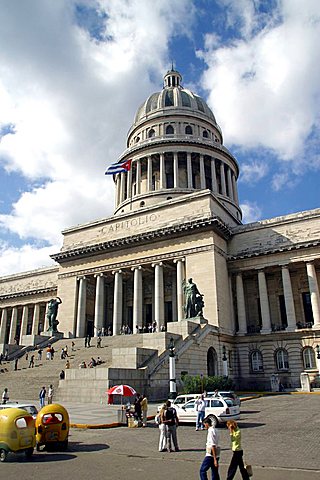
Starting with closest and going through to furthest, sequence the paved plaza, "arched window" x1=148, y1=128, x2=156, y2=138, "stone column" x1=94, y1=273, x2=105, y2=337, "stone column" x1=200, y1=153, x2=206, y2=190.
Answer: the paved plaza
"stone column" x1=94, y1=273, x2=105, y2=337
"stone column" x1=200, y1=153, x2=206, y2=190
"arched window" x1=148, y1=128, x2=156, y2=138

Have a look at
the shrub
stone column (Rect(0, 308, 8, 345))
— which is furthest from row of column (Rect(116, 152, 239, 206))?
the shrub

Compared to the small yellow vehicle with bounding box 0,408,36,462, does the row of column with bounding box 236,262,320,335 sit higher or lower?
higher

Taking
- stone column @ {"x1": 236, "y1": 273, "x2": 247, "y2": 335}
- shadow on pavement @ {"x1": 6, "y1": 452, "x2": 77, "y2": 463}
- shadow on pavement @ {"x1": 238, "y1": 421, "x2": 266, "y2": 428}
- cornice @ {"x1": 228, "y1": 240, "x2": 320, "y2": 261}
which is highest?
cornice @ {"x1": 228, "y1": 240, "x2": 320, "y2": 261}

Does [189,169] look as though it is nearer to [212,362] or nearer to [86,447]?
[212,362]

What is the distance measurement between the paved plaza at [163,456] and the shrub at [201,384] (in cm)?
943

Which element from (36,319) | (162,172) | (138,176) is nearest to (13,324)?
(36,319)

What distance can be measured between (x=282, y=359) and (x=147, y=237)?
62.8ft

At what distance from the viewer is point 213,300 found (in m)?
40.7

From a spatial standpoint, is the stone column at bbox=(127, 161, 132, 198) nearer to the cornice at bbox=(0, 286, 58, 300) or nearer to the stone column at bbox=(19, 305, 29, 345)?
the cornice at bbox=(0, 286, 58, 300)

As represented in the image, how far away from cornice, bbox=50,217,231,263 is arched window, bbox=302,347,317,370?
14.7 metres

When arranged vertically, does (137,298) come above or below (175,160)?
below

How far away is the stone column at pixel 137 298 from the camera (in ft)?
146

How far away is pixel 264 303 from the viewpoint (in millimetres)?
42719

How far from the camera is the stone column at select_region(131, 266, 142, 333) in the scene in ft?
146
